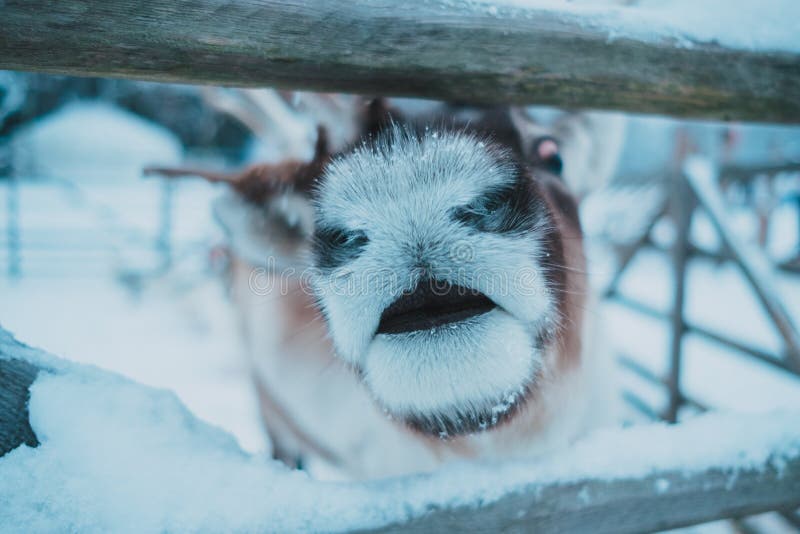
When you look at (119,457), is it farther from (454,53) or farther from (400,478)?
(454,53)

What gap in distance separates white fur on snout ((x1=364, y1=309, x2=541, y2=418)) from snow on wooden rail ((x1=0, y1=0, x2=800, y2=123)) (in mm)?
459

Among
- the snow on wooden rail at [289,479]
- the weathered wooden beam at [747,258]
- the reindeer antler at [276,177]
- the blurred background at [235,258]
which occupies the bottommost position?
the blurred background at [235,258]

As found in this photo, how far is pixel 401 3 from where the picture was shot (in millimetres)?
817

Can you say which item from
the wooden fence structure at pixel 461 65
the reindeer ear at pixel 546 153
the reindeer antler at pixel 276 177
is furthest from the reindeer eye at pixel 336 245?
the reindeer ear at pixel 546 153

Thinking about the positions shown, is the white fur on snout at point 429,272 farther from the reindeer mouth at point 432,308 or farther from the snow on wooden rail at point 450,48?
the snow on wooden rail at point 450,48

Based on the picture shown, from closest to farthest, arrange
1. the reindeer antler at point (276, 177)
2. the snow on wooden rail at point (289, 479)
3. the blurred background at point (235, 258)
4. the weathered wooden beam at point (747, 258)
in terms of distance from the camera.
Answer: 1. the snow on wooden rail at point (289, 479)
2. the reindeer antler at point (276, 177)
3. the weathered wooden beam at point (747, 258)
4. the blurred background at point (235, 258)

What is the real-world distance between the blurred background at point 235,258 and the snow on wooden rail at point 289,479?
289mm

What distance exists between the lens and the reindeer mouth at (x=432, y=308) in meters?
0.78

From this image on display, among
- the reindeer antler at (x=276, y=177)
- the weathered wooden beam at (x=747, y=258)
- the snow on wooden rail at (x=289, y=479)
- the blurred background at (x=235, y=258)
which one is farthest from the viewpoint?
the blurred background at (x=235, y=258)

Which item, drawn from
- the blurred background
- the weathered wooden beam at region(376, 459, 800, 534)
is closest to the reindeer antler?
the blurred background

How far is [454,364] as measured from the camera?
776mm

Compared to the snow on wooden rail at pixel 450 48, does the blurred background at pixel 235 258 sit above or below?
below

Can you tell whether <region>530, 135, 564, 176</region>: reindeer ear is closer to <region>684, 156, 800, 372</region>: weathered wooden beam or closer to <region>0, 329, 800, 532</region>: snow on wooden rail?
<region>0, 329, 800, 532</region>: snow on wooden rail

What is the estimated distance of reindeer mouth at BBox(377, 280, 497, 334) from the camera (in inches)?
30.6
